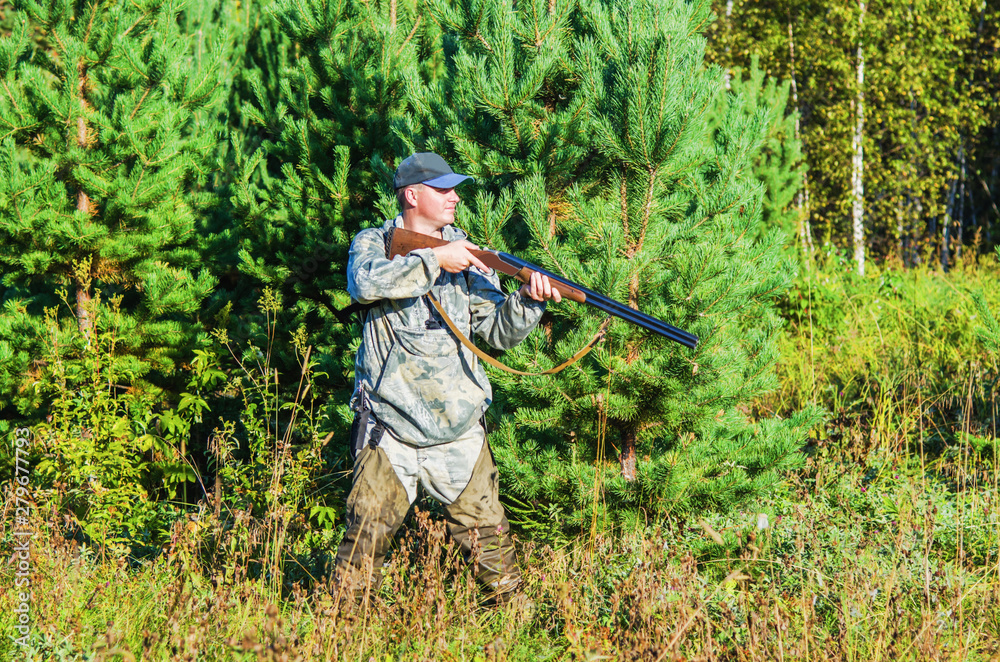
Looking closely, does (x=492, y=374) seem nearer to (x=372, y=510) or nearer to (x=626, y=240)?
(x=626, y=240)

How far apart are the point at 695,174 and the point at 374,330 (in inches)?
64.2

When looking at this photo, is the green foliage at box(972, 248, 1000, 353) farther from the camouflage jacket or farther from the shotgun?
the camouflage jacket

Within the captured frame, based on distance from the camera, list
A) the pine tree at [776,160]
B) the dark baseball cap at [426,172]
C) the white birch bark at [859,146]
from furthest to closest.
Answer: the white birch bark at [859,146], the pine tree at [776,160], the dark baseball cap at [426,172]

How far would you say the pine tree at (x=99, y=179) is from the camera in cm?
471

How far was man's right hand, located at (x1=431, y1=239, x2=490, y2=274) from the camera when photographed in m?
2.80

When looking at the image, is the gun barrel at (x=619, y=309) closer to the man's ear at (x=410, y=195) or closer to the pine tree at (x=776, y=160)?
the man's ear at (x=410, y=195)

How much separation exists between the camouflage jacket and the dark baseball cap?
19cm

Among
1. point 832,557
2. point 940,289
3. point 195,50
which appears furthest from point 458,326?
point 940,289

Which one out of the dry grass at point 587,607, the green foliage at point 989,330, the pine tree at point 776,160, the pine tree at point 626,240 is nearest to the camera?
the dry grass at point 587,607

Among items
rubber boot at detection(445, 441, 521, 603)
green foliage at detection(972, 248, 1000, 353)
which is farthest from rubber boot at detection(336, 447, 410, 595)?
green foliage at detection(972, 248, 1000, 353)

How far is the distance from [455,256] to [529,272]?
0.92 ft

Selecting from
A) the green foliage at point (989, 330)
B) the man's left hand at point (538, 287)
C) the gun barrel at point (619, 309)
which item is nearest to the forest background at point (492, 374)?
the green foliage at point (989, 330)

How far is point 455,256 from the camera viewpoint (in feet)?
9.25

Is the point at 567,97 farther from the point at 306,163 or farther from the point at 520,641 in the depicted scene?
the point at 520,641
